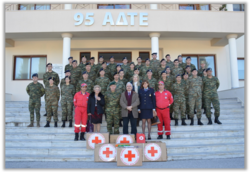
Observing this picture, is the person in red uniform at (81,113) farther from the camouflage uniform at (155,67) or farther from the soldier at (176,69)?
the soldier at (176,69)

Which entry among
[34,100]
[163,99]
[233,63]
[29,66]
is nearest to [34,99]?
[34,100]

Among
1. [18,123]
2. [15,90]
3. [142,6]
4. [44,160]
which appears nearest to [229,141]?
[44,160]

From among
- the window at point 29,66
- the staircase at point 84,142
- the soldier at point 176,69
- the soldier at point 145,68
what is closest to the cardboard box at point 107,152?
the staircase at point 84,142

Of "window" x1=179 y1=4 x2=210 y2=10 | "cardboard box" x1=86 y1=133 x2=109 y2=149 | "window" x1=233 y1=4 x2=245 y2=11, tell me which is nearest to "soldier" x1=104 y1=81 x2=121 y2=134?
"cardboard box" x1=86 y1=133 x2=109 y2=149

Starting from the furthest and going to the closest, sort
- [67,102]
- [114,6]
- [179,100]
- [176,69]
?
1. [114,6]
2. [176,69]
3. [179,100]
4. [67,102]

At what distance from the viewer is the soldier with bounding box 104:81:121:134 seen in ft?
19.5

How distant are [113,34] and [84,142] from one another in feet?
20.7

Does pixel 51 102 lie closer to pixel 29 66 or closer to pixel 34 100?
pixel 34 100

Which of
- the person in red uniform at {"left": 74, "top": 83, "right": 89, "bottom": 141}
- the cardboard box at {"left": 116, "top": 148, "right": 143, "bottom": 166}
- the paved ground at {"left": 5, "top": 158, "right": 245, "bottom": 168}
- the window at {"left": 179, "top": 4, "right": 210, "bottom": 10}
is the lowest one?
the paved ground at {"left": 5, "top": 158, "right": 245, "bottom": 168}

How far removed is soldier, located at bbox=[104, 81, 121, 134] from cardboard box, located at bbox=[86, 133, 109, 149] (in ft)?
1.75

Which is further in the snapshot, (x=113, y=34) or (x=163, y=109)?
(x=113, y=34)

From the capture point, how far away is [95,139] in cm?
547

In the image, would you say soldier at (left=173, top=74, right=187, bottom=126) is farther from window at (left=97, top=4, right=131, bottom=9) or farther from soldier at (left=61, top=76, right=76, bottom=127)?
window at (left=97, top=4, right=131, bottom=9)
